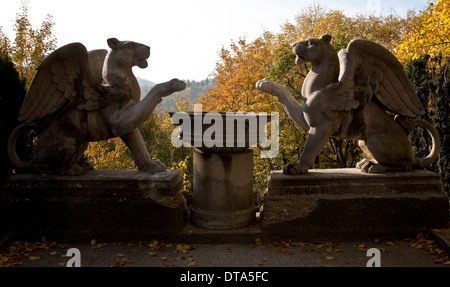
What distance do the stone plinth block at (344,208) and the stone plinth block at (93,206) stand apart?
111cm

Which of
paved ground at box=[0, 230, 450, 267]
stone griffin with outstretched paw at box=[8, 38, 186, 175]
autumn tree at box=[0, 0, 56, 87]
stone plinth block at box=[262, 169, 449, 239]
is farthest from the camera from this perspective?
autumn tree at box=[0, 0, 56, 87]

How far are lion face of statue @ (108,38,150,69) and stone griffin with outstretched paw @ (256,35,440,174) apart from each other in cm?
138

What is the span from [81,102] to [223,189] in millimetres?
1853

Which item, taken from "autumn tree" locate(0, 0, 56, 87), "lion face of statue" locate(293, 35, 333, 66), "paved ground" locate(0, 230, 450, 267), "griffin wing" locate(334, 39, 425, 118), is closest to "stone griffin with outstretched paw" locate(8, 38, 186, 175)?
"paved ground" locate(0, 230, 450, 267)

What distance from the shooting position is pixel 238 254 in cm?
340

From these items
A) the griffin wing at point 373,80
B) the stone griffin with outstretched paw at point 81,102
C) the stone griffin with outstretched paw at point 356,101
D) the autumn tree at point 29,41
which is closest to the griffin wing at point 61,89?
the stone griffin with outstretched paw at point 81,102

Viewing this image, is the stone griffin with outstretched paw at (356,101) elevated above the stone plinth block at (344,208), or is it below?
above

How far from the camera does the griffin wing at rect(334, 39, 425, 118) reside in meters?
3.69

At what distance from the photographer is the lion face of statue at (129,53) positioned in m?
3.79

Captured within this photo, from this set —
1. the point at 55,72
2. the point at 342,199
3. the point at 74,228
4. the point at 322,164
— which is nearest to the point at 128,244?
the point at 74,228

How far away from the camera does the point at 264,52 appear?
64.7ft

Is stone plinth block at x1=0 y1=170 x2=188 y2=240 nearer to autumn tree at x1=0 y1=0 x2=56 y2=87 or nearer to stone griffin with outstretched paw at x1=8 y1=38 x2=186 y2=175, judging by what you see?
stone griffin with outstretched paw at x1=8 y1=38 x2=186 y2=175

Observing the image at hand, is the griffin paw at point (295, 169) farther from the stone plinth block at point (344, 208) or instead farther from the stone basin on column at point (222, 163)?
the stone basin on column at point (222, 163)

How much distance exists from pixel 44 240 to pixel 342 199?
324 centimetres
